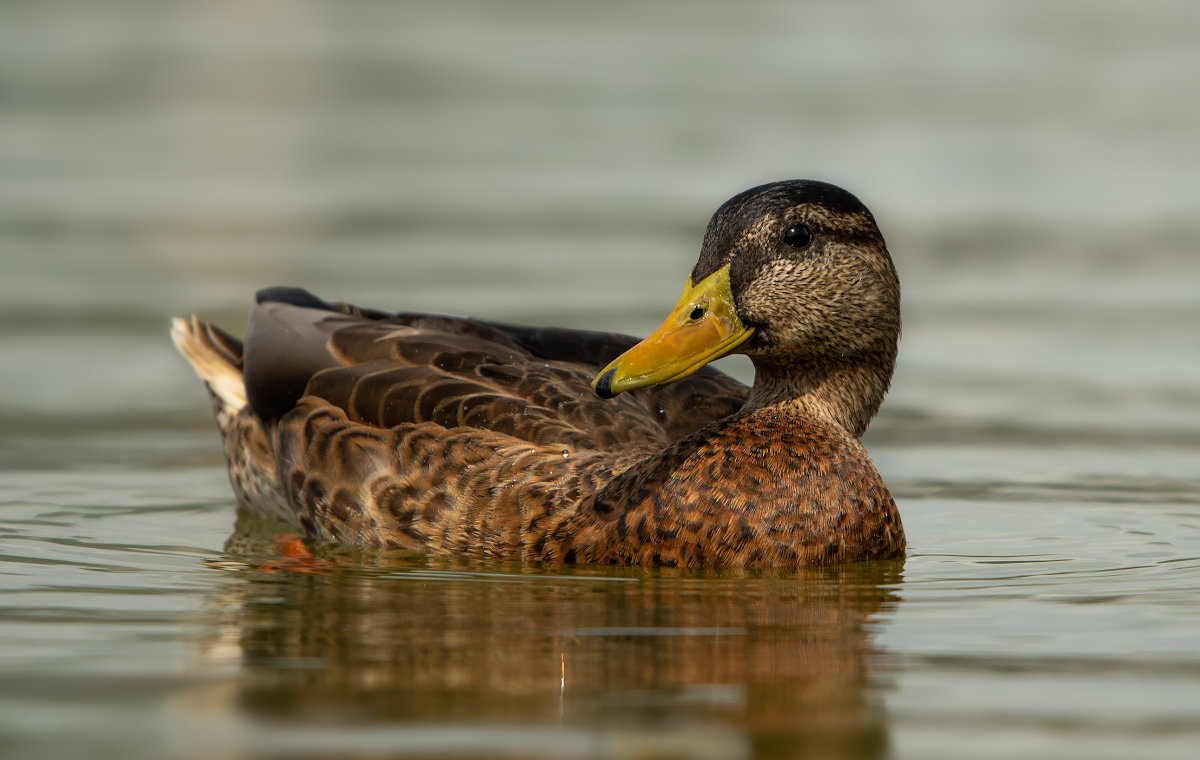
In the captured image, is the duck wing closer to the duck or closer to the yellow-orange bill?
the duck

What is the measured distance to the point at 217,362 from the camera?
9.77 m

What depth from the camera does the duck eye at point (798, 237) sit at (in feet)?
24.6

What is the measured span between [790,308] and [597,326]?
4664 mm

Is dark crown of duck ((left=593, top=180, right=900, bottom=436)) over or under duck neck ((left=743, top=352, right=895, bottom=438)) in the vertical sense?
over

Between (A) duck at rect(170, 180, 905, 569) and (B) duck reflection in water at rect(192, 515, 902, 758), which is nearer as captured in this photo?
(B) duck reflection in water at rect(192, 515, 902, 758)

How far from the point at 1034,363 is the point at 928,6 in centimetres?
1676

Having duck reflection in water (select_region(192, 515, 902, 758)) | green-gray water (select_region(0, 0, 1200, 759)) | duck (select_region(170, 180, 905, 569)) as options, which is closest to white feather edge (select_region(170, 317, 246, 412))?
green-gray water (select_region(0, 0, 1200, 759))

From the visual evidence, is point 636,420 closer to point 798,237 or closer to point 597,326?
point 798,237

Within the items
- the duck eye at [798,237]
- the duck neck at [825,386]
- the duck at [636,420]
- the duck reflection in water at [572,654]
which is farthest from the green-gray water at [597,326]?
the duck eye at [798,237]

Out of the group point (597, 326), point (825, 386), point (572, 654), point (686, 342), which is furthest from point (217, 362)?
point (572, 654)

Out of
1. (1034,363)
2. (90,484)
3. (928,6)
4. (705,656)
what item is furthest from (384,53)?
(705,656)

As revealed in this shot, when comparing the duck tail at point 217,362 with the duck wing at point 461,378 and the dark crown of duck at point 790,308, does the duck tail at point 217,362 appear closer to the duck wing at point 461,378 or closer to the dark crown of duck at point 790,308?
the duck wing at point 461,378

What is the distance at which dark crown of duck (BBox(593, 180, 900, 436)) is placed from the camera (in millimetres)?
7344

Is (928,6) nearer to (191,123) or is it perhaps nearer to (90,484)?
(191,123)
